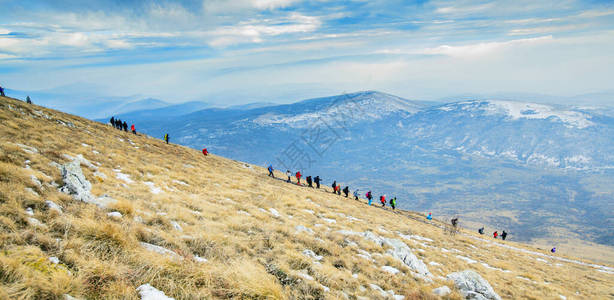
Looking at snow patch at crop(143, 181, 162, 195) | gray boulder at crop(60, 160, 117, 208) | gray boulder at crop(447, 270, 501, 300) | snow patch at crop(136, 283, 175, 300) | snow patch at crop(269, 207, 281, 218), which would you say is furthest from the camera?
snow patch at crop(269, 207, 281, 218)

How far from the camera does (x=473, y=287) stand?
11.4 metres

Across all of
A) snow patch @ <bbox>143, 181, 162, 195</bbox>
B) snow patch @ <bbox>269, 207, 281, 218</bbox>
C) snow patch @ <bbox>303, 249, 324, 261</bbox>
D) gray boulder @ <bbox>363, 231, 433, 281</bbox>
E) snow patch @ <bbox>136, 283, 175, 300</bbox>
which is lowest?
gray boulder @ <bbox>363, 231, 433, 281</bbox>

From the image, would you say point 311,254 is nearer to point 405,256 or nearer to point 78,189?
point 405,256

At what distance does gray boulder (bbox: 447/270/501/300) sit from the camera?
10.7 metres

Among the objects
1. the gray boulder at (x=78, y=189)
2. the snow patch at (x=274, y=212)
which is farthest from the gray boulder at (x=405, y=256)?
the gray boulder at (x=78, y=189)

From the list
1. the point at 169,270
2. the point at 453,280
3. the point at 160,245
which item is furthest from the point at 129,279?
the point at 453,280

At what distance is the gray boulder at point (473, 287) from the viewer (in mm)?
10727

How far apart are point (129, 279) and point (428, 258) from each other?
15454mm

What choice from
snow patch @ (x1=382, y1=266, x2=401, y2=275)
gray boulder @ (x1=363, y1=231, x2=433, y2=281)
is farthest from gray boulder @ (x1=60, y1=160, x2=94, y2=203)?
gray boulder @ (x1=363, y1=231, x2=433, y2=281)

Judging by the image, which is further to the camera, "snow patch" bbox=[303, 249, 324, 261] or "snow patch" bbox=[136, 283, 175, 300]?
"snow patch" bbox=[303, 249, 324, 261]

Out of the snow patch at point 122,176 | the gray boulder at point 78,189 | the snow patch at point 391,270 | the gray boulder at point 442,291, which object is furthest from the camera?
the snow patch at point 122,176

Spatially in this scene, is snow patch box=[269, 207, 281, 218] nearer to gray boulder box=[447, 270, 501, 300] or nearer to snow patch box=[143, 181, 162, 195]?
snow patch box=[143, 181, 162, 195]

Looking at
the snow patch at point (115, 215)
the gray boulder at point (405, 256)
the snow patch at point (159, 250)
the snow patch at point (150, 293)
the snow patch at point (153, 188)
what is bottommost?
the gray boulder at point (405, 256)

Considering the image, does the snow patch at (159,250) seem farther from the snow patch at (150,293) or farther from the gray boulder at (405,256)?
the gray boulder at (405,256)
